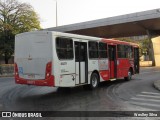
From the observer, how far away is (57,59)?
41.0ft

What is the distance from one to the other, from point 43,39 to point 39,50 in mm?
→ 514

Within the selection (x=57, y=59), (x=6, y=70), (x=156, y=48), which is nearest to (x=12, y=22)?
(x=6, y=70)

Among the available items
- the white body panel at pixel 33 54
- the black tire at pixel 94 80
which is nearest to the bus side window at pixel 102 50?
the black tire at pixel 94 80

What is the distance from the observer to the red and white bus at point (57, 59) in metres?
12.4

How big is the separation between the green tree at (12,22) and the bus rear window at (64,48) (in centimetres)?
2950

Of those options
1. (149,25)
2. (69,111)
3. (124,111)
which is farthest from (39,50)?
(149,25)

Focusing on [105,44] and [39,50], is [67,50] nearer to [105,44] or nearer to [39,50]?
[39,50]

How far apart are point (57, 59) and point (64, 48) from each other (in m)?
0.84

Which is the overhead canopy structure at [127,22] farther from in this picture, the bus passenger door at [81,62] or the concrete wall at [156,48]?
the bus passenger door at [81,62]

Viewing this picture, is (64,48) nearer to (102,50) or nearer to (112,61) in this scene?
(102,50)

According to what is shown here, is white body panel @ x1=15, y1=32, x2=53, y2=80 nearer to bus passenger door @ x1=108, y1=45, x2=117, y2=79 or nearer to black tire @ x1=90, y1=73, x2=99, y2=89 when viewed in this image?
black tire @ x1=90, y1=73, x2=99, y2=89

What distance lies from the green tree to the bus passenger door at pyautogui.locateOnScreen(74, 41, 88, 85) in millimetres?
28589

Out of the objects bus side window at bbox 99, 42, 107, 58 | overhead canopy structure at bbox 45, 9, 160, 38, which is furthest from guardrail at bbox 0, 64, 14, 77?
overhead canopy structure at bbox 45, 9, 160, 38

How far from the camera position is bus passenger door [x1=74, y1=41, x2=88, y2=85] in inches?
551
